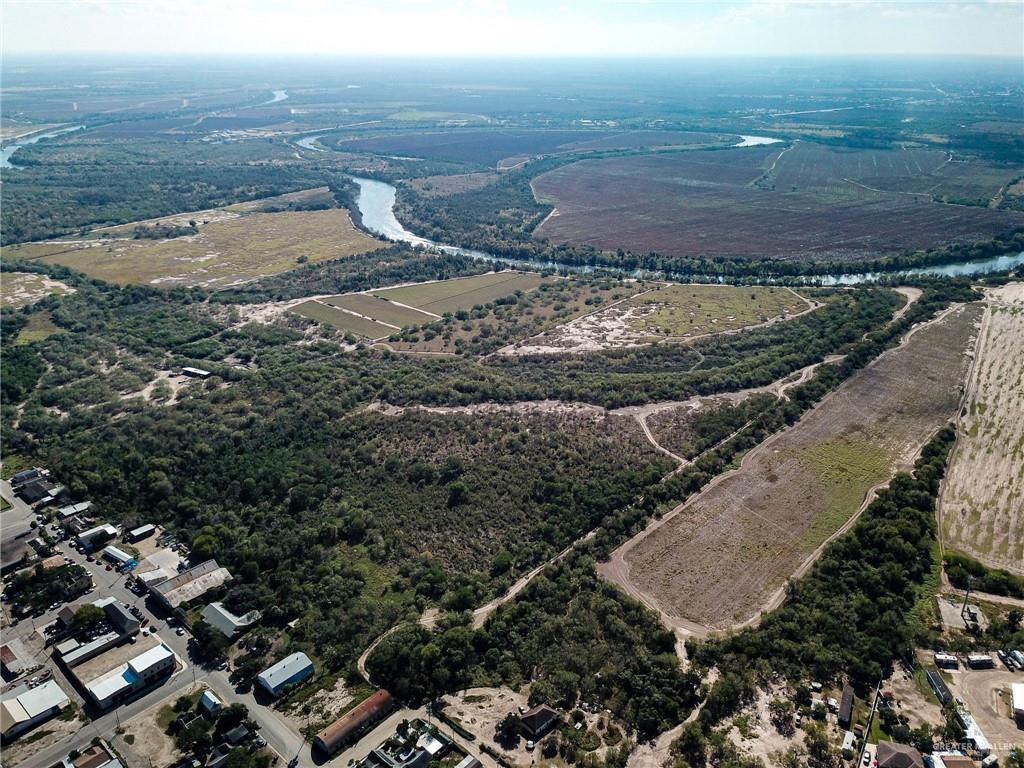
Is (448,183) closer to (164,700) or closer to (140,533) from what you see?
(140,533)

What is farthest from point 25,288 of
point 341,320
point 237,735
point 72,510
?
point 237,735

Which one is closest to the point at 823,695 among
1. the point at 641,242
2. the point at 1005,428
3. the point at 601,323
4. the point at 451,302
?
the point at 1005,428

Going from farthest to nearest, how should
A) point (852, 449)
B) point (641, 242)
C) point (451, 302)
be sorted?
point (641, 242), point (451, 302), point (852, 449)

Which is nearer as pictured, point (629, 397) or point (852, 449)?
point (852, 449)

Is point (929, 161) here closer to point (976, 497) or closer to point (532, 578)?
point (976, 497)

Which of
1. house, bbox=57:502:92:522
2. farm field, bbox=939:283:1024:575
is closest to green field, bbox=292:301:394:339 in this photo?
house, bbox=57:502:92:522
